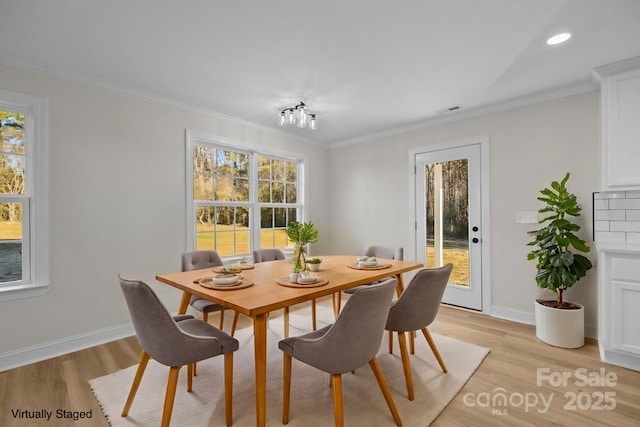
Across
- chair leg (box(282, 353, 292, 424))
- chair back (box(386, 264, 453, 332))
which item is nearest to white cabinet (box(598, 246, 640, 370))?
chair back (box(386, 264, 453, 332))

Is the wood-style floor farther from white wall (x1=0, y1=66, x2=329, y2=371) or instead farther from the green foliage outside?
the green foliage outside

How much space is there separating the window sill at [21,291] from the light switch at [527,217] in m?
4.61

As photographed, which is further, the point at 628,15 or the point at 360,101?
the point at 360,101

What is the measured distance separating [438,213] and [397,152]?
3.52 ft

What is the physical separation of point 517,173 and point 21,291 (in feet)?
15.8

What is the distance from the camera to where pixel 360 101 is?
11.0ft

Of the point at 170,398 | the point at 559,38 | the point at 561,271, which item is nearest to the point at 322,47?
the point at 559,38

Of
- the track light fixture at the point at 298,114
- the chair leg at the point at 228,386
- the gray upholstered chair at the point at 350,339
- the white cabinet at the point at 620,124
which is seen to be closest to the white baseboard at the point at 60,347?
the chair leg at the point at 228,386

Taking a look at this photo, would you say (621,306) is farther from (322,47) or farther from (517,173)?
(322,47)

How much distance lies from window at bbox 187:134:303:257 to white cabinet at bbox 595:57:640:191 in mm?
3600

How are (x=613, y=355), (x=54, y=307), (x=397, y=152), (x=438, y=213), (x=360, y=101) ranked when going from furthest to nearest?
(x=397, y=152), (x=438, y=213), (x=360, y=101), (x=54, y=307), (x=613, y=355)

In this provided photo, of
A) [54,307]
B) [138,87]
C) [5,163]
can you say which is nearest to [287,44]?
[138,87]

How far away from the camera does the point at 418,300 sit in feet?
6.48

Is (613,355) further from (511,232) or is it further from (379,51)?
(379,51)
